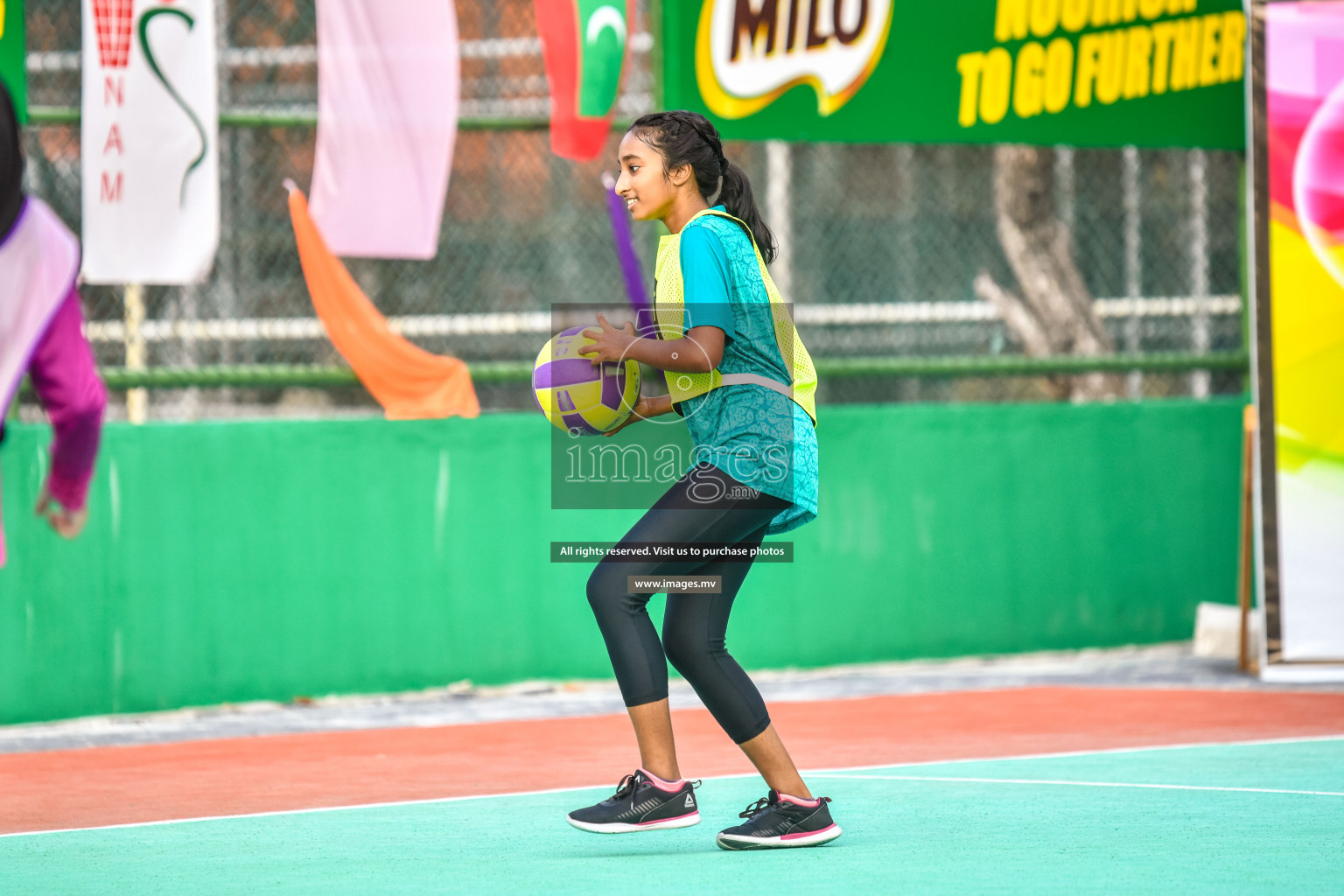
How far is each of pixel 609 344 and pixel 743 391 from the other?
392mm

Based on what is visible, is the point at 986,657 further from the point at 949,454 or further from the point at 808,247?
the point at 808,247

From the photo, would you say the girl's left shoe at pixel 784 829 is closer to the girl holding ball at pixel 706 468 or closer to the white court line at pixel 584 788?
the girl holding ball at pixel 706 468

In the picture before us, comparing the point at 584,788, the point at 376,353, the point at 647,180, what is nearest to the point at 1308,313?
the point at 376,353

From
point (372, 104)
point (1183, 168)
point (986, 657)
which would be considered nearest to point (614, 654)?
point (372, 104)

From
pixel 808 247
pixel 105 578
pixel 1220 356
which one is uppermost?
pixel 808 247

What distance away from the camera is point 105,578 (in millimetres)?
8422

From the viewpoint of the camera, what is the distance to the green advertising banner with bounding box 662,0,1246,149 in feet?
31.3

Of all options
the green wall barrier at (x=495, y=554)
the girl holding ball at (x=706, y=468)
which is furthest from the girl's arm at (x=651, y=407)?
the green wall barrier at (x=495, y=554)

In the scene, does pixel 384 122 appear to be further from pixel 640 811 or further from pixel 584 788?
pixel 640 811

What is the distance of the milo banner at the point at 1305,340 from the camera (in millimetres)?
9148

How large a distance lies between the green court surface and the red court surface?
391 millimetres

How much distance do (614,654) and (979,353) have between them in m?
7.47

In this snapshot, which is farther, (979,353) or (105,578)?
(979,353)

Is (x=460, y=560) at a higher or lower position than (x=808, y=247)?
lower
